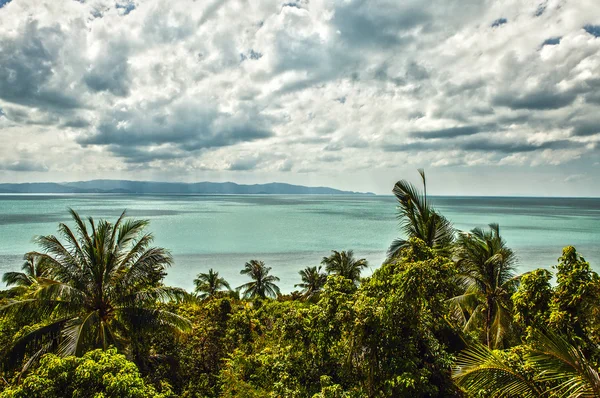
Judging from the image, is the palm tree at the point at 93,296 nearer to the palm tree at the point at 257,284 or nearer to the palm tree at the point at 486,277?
the palm tree at the point at 486,277

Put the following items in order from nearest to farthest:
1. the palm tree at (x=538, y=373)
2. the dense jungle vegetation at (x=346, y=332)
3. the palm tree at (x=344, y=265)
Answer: the palm tree at (x=538, y=373) → the dense jungle vegetation at (x=346, y=332) → the palm tree at (x=344, y=265)

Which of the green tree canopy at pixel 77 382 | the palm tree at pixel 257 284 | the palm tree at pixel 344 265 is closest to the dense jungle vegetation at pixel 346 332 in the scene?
the green tree canopy at pixel 77 382

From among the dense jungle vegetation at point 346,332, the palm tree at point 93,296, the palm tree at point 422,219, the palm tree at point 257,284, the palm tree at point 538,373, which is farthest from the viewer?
the palm tree at point 257,284

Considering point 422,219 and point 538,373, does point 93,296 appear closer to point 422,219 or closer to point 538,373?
point 422,219

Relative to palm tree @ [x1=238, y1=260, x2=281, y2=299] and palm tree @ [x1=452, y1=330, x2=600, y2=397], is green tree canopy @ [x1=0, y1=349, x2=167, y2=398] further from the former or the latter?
palm tree @ [x1=238, y1=260, x2=281, y2=299]

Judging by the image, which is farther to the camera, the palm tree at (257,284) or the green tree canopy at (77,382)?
the palm tree at (257,284)
